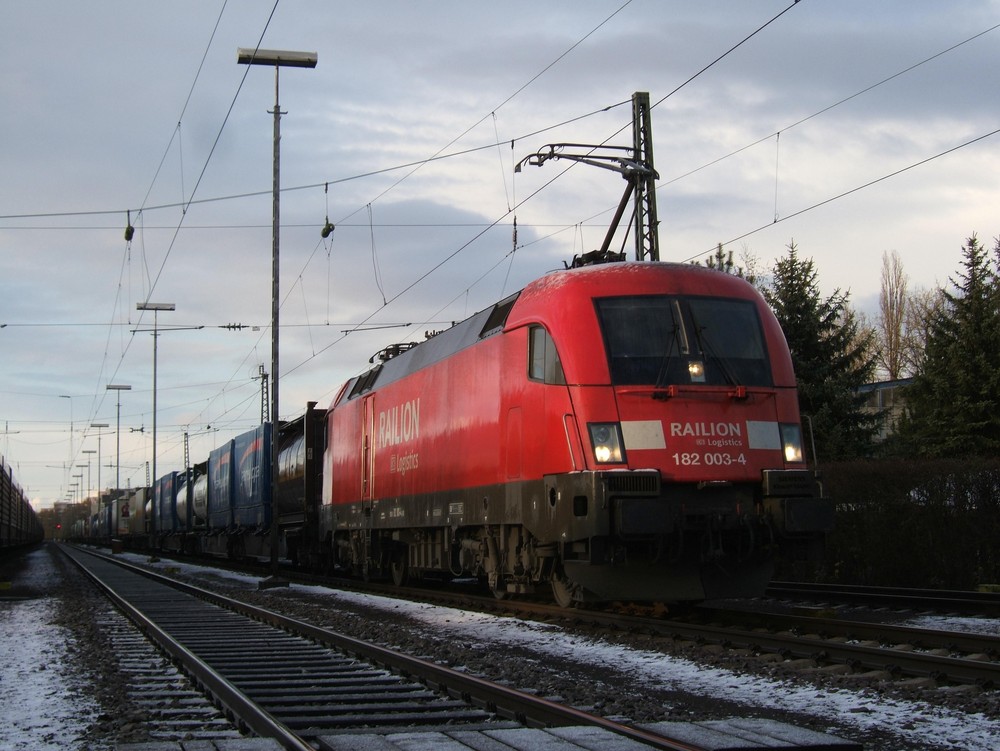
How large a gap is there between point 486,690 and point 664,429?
167 inches

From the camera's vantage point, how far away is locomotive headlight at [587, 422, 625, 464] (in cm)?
1080

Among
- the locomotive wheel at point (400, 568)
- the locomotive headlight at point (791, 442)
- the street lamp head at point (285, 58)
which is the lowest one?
the locomotive wheel at point (400, 568)

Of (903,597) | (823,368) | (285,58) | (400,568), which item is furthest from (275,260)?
(903,597)

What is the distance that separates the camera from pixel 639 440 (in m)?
10.9

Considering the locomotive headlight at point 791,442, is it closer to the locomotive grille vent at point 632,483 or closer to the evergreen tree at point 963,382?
the locomotive grille vent at point 632,483

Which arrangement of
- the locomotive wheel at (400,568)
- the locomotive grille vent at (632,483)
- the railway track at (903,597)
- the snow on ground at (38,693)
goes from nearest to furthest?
the snow on ground at (38,693), the locomotive grille vent at (632,483), the railway track at (903,597), the locomotive wheel at (400,568)

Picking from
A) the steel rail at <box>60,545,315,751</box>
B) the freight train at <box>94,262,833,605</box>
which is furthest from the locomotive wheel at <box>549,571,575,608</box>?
the steel rail at <box>60,545,315,751</box>

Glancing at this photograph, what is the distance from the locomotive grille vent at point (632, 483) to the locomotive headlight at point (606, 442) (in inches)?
9.5

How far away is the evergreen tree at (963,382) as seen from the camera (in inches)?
997

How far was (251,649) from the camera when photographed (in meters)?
10.9

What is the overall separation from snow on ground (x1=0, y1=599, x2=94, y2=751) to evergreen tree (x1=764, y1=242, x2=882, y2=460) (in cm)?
1869

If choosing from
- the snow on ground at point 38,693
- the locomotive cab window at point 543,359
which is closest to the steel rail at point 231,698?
the snow on ground at point 38,693

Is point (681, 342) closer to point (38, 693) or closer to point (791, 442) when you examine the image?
point (791, 442)

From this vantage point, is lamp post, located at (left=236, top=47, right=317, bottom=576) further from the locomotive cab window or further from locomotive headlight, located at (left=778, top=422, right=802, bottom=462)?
locomotive headlight, located at (left=778, top=422, right=802, bottom=462)
